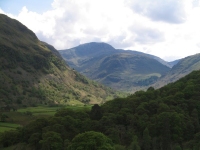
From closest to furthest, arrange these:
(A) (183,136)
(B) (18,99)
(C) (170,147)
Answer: (C) (170,147) < (A) (183,136) < (B) (18,99)

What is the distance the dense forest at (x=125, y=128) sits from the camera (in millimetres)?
67500

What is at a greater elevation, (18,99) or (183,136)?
(18,99)

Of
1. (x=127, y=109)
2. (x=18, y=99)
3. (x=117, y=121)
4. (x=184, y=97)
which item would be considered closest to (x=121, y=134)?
(x=117, y=121)

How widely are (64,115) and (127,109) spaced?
22748mm

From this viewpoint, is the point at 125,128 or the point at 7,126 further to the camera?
the point at 7,126

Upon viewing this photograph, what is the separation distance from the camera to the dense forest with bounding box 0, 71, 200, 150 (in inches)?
2657

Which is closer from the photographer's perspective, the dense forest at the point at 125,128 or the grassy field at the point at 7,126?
the dense forest at the point at 125,128

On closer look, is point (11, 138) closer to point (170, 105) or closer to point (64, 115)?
point (64, 115)

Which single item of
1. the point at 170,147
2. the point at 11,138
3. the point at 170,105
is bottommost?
the point at 170,147

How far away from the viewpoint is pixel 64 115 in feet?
295

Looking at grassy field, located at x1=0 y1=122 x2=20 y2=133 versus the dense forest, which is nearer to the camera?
the dense forest

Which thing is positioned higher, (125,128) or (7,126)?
(7,126)

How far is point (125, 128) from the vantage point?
8162 cm

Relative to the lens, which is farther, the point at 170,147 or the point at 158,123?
the point at 158,123
